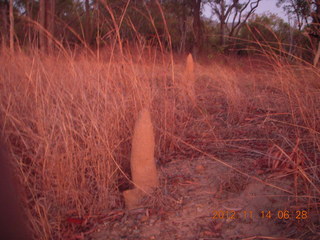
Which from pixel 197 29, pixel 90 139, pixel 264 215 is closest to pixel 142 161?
pixel 90 139

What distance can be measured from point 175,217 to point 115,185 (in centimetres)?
48

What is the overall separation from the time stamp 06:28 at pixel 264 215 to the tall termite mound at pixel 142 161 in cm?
45

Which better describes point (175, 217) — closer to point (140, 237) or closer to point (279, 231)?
point (140, 237)

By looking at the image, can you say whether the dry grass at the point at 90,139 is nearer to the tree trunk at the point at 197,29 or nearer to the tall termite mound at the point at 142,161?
the tall termite mound at the point at 142,161

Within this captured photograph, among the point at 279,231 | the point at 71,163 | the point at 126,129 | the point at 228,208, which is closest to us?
the point at 279,231

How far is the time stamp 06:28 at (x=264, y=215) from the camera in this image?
4.30 feet

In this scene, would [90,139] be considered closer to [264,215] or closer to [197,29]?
[264,215]

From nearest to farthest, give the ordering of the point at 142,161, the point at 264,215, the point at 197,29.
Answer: the point at 264,215
the point at 142,161
the point at 197,29

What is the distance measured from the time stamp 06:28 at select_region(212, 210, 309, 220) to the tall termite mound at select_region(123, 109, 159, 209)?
0.45 metres

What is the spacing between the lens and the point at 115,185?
1.73 meters

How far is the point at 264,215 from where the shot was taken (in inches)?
54.6

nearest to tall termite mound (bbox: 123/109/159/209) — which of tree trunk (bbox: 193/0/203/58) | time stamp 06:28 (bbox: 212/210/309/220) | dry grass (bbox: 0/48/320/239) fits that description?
dry grass (bbox: 0/48/320/239)

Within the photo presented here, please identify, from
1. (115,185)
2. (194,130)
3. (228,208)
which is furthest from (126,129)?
(228,208)

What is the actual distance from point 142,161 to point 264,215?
29.3 inches
